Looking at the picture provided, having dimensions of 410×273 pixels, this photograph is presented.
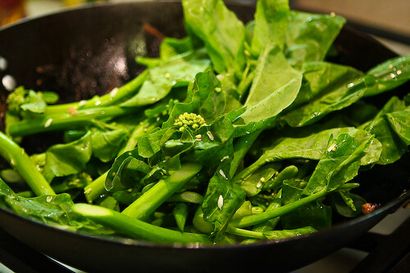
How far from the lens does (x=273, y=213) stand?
31.7 inches

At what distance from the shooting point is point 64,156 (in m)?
0.98

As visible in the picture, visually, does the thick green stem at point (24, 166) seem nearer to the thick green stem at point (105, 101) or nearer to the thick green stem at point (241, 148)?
the thick green stem at point (105, 101)

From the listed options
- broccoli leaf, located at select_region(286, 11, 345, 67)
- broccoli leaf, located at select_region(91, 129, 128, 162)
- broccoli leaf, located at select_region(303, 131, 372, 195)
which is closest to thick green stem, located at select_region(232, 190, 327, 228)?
broccoli leaf, located at select_region(303, 131, 372, 195)

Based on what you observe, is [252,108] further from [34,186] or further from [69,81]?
[69,81]

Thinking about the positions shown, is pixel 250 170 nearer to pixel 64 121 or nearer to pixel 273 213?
pixel 273 213

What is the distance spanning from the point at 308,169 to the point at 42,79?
2.28 ft

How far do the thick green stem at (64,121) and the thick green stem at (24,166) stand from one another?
96 mm

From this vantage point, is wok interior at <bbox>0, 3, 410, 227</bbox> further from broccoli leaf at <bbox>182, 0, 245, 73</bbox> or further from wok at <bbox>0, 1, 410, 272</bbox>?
broccoli leaf at <bbox>182, 0, 245, 73</bbox>

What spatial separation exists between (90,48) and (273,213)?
0.74 m

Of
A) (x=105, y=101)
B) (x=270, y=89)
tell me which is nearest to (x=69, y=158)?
(x=105, y=101)

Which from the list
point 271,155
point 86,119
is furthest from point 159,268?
point 86,119

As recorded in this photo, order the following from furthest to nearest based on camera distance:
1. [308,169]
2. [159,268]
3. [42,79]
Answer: [42,79]
[308,169]
[159,268]

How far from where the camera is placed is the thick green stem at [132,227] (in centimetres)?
70

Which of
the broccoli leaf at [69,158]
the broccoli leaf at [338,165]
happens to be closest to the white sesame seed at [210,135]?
the broccoli leaf at [338,165]
